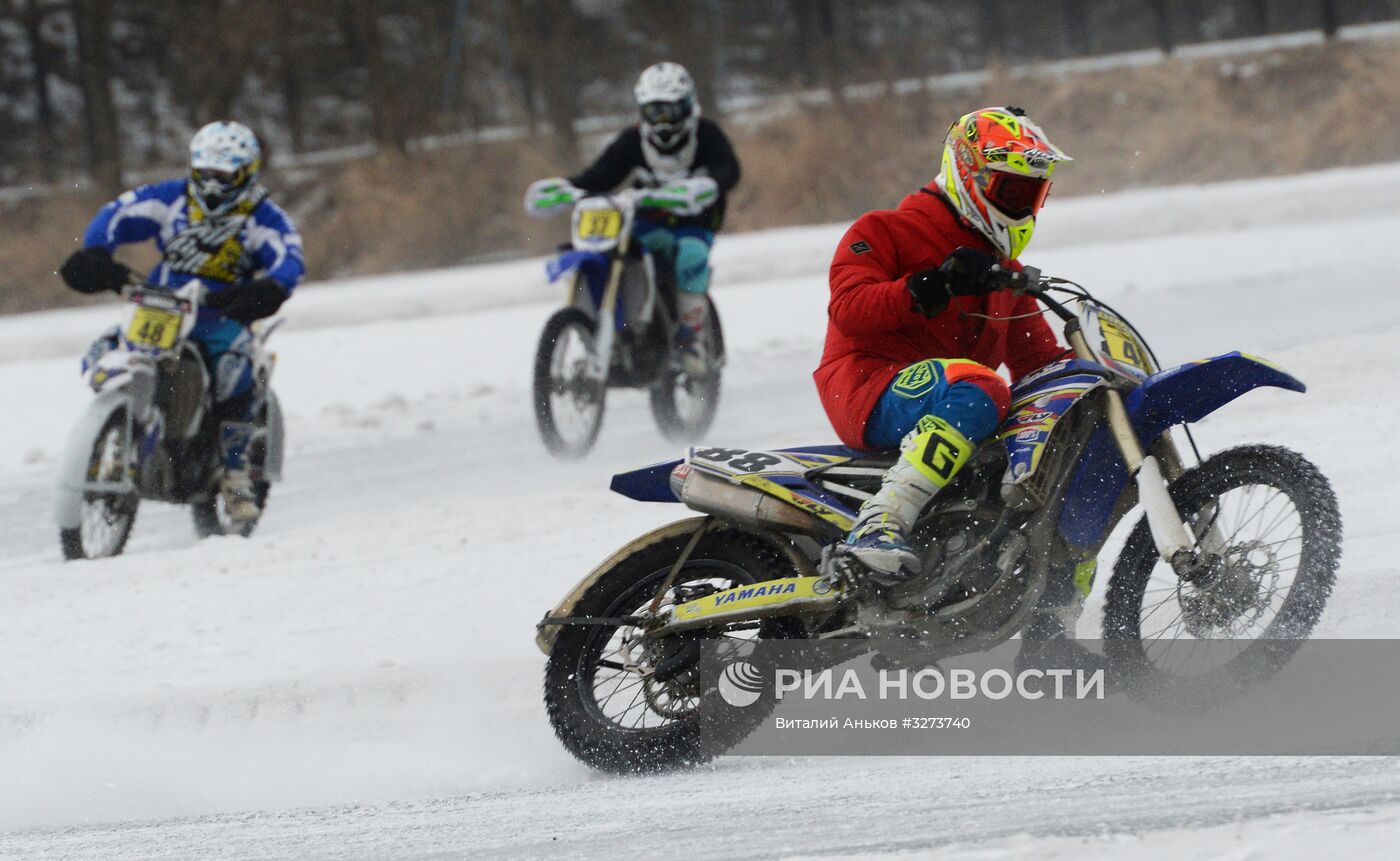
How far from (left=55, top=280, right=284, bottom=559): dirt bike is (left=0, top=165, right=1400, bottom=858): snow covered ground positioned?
1.10 ft

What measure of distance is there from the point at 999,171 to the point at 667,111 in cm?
567

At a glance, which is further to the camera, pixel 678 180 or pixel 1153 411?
pixel 678 180

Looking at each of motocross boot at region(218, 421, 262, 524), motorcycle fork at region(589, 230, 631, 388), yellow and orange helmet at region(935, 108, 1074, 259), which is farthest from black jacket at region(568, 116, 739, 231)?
yellow and orange helmet at region(935, 108, 1074, 259)

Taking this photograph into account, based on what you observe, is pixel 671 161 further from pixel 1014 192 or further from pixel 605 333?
pixel 1014 192

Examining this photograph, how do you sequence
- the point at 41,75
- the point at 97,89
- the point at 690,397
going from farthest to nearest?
the point at 41,75, the point at 97,89, the point at 690,397

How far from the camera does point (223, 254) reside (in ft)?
28.7

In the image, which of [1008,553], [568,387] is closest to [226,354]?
[568,387]

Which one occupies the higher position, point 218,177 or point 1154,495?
point 218,177

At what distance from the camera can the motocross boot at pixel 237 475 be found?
8.82m

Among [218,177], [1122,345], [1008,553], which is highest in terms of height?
[218,177]

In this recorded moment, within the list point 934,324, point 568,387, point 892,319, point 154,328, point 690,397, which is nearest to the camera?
point 892,319

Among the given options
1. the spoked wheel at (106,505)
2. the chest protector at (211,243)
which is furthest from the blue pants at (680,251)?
the spoked wheel at (106,505)

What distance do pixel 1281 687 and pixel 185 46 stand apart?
28097 millimetres

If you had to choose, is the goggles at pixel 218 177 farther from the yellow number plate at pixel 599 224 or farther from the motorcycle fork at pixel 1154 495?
the motorcycle fork at pixel 1154 495
